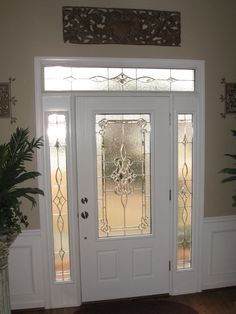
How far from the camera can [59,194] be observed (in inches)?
111

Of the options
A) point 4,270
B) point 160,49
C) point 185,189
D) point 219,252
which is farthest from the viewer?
point 219,252

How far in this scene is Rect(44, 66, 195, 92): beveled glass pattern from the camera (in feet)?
9.03

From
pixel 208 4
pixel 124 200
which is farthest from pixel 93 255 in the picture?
pixel 208 4

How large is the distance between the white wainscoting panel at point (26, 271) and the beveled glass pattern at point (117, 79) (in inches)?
55.2

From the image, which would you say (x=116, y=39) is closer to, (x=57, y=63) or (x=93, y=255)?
(x=57, y=63)

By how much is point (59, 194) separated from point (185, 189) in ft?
4.08

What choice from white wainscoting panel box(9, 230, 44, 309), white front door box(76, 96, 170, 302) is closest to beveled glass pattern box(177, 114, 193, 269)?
white front door box(76, 96, 170, 302)

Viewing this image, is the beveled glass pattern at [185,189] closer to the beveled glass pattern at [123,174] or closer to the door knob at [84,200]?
the beveled glass pattern at [123,174]

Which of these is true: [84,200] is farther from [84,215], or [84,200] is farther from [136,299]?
[136,299]

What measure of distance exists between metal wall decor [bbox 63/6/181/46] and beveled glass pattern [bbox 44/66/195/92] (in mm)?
253

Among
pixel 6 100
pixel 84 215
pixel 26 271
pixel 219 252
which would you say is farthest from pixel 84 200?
pixel 219 252

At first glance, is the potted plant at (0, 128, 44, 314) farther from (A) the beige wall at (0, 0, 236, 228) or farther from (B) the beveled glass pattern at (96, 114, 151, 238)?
(B) the beveled glass pattern at (96, 114, 151, 238)

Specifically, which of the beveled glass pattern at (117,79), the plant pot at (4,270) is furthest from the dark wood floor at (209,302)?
the beveled glass pattern at (117,79)

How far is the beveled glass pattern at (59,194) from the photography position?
9.04 ft
